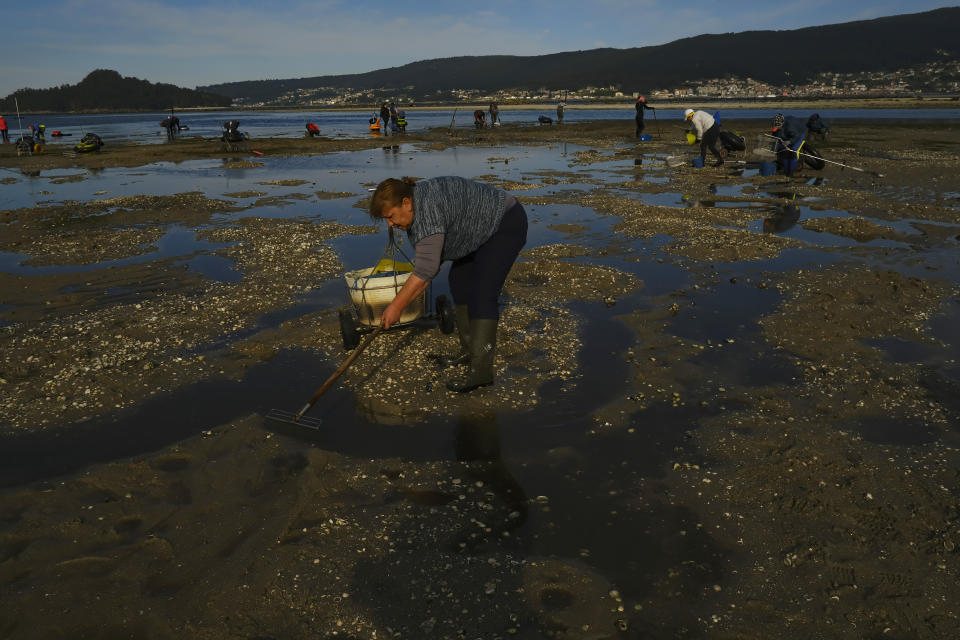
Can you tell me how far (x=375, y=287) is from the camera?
7340 millimetres

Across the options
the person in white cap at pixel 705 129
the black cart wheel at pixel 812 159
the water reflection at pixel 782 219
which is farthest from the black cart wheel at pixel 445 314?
the person in white cap at pixel 705 129

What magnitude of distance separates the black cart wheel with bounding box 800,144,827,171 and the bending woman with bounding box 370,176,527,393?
21.4 m

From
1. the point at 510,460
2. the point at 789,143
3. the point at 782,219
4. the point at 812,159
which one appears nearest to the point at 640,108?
the point at 812,159

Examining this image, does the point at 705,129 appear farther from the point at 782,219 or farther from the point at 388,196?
the point at 388,196

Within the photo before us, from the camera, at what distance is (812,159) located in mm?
22984

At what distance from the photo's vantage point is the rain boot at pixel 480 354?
20.1 ft

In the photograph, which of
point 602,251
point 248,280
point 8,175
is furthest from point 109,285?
point 8,175

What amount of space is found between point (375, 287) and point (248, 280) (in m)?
4.66

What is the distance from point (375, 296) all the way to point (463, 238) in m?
2.11

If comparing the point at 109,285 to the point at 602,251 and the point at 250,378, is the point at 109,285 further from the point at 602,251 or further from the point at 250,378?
the point at 602,251

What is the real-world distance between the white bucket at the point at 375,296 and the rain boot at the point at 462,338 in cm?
Result: 73

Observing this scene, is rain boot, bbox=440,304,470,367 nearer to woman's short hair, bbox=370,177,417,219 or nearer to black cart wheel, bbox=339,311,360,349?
black cart wheel, bbox=339,311,360,349

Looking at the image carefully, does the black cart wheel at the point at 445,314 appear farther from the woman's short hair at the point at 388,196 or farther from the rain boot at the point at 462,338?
the woman's short hair at the point at 388,196

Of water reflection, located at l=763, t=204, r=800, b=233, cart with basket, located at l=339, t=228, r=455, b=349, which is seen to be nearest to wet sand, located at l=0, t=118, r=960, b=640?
cart with basket, located at l=339, t=228, r=455, b=349
